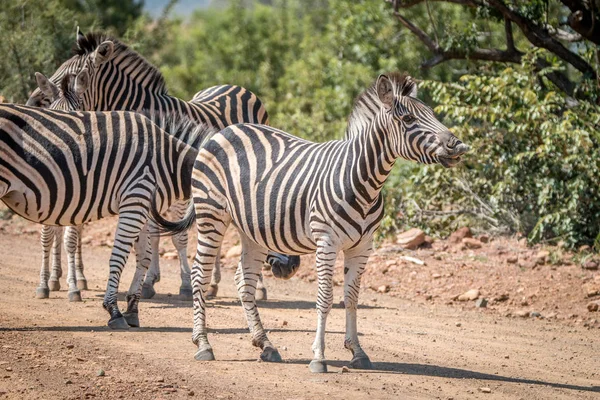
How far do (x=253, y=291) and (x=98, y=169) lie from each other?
2.25m

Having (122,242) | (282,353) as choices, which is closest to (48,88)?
(122,242)

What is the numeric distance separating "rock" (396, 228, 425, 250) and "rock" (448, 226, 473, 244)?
0.46 meters

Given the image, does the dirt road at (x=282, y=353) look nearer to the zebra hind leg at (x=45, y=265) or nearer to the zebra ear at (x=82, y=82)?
the zebra hind leg at (x=45, y=265)

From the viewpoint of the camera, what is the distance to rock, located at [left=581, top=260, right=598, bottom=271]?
11.8 metres

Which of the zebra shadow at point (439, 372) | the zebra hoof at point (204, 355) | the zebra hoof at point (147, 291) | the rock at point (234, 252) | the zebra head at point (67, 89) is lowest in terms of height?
the zebra shadow at point (439, 372)

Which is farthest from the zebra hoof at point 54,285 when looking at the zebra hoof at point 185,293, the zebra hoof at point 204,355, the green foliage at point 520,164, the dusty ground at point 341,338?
the green foliage at point 520,164

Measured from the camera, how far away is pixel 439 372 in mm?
7789

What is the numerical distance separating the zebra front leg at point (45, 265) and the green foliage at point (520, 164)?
602cm

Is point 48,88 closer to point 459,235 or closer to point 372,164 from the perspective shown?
point 372,164

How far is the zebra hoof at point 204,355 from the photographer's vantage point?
7672 millimetres

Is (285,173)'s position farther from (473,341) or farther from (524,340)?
(524,340)

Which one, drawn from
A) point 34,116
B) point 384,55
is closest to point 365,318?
point 34,116

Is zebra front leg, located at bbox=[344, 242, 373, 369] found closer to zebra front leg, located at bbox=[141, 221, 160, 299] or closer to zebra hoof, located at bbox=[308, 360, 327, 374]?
zebra hoof, located at bbox=[308, 360, 327, 374]

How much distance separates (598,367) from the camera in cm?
855
